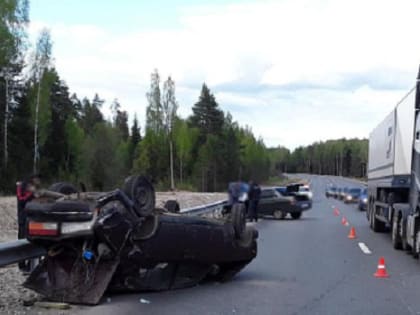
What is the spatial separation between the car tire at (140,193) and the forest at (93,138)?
2459 centimetres

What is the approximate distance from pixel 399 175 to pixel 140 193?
9.68 metres

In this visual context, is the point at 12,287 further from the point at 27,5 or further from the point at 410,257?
the point at 27,5

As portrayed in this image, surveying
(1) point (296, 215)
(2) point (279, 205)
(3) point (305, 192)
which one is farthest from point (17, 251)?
(3) point (305, 192)

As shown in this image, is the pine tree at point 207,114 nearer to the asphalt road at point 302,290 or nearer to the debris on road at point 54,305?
the asphalt road at point 302,290

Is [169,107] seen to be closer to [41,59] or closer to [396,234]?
[41,59]

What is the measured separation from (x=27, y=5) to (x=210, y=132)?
61.9 m

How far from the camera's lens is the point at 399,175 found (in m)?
17.5

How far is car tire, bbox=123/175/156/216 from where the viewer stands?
9.40m

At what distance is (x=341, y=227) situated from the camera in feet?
82.6

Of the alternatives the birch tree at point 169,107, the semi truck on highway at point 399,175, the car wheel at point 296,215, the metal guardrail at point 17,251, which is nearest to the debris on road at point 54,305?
the metal guardrail at point 17,251

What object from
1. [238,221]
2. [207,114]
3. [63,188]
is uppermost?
[207,114]

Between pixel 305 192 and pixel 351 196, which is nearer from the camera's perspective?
pixel 305 192

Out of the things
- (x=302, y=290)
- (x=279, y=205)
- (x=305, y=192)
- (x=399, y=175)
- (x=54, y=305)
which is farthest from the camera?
(x=305, y=192)

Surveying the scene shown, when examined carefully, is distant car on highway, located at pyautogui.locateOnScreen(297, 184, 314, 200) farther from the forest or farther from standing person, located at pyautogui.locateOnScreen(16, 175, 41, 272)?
standing person, located at pyautogui.locateOnScreen(16, 175, 41, 272)
